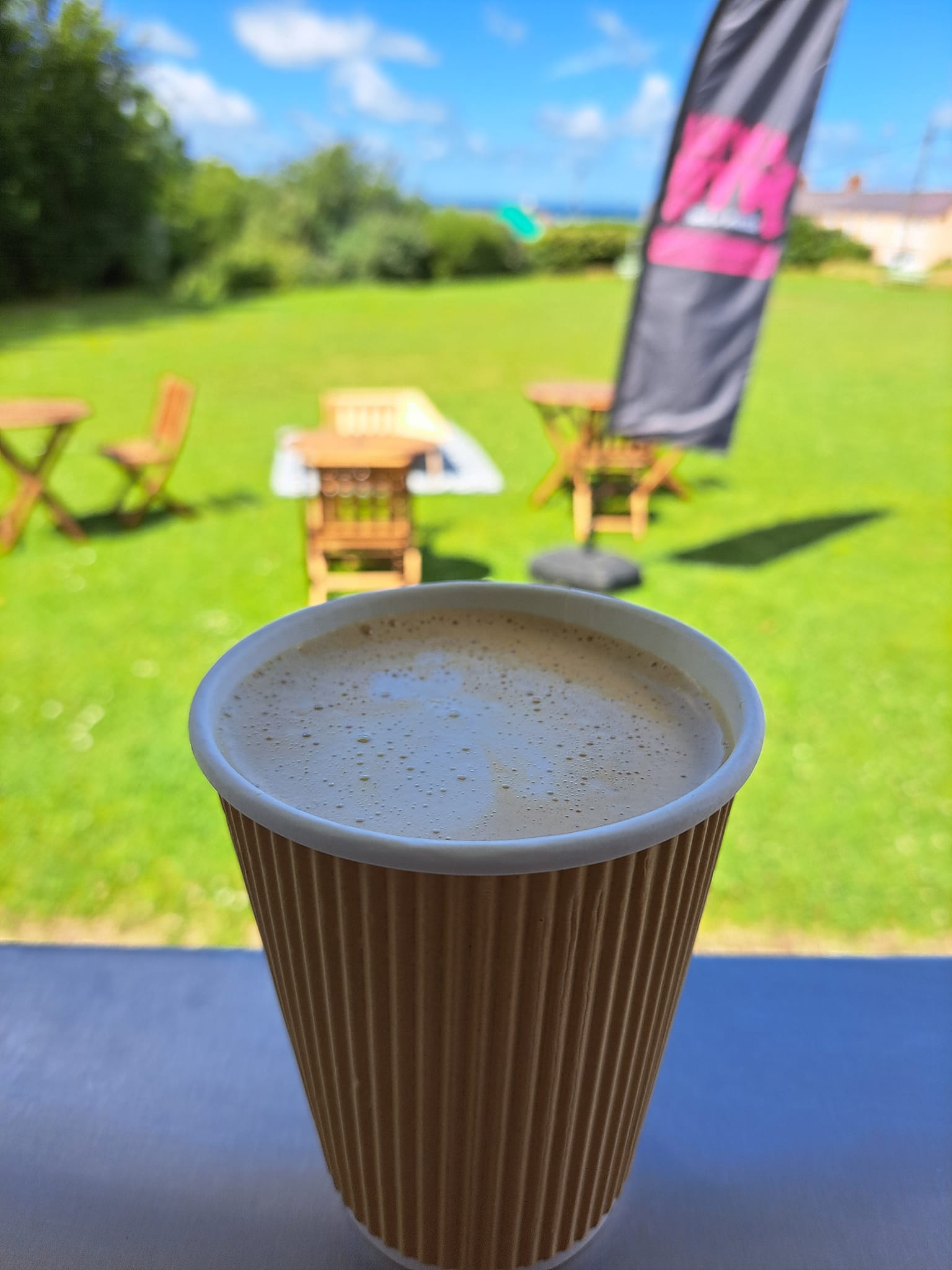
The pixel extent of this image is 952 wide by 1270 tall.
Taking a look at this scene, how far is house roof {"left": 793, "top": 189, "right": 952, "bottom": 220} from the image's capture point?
68.8 inches

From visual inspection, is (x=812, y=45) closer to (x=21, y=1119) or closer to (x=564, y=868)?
(x=564, y=868)

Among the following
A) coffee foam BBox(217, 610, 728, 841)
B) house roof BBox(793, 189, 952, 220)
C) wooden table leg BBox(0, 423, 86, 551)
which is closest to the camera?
coffee foam BBox(217, 610, 728, 841)

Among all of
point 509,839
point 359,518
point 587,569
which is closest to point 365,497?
point 359,518

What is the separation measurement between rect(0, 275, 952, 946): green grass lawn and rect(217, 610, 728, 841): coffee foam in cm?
146

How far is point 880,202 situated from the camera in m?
1.93

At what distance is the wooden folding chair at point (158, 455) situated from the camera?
4695mm

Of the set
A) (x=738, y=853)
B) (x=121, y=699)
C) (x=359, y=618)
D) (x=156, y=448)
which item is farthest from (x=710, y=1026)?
(x=156, y=448)

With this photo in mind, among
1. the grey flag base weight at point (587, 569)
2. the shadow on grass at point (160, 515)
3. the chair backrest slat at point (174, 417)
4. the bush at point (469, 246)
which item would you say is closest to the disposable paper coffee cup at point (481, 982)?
the grey flag base weight at point (587, 569)

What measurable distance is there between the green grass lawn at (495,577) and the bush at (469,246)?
1089 centimetres

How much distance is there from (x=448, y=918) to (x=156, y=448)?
15.9 ft

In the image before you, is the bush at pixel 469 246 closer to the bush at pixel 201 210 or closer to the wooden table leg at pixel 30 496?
the bush at pixel 201 210

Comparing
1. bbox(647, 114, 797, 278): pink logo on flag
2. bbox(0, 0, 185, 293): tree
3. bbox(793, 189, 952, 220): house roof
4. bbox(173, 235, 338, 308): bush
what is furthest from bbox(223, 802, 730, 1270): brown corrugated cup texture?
bbox(173, 235, 338, 308): bush

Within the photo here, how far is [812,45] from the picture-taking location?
7.17ft

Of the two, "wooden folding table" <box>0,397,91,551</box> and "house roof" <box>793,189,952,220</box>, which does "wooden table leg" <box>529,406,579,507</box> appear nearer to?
"wooden folding table" <box>0,397,91,551</box>
